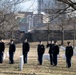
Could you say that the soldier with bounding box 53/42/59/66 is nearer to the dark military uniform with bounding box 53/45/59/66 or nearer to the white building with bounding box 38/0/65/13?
the dark military uniform with bounding box 53/45/59/66

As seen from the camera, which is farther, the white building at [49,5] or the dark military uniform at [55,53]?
the dark military uniform at [55,53]

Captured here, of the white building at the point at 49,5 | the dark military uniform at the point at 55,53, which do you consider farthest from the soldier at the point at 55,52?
the white building at the point at 49,5

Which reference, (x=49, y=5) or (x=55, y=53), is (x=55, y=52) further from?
(x=49, y=5)

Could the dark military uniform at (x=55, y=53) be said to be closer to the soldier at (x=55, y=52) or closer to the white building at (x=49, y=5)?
the soldier at (x=55, y=52)

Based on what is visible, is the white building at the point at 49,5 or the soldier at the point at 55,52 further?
the soldier at the point at 55,52

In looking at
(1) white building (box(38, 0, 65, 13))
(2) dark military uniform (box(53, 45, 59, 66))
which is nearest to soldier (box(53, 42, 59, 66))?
(2) dark military uniform (box(53, 45, 59, 66))

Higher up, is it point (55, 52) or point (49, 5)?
point (49, 5)

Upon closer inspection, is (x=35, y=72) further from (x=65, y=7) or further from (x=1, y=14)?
(x=1, y=14)

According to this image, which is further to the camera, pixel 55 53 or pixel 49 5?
pixel 55 53

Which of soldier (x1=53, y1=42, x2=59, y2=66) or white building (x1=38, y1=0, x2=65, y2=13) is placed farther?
soldier (x1=53, y1=42, x2=59, y2=66)

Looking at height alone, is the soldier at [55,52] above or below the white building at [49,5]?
below

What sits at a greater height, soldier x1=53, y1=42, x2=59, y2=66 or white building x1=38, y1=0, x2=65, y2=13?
white building x1=38, y1=0, x2=65, y2=13

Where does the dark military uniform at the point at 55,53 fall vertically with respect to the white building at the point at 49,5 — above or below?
below

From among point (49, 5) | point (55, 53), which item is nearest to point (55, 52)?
point (55, 53)
